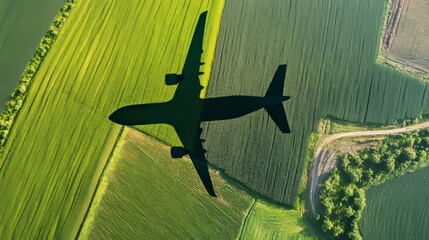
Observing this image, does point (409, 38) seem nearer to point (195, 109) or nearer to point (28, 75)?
point (195, 109)

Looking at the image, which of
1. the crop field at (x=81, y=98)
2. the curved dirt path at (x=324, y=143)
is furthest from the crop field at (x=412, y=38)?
the crop field at (x=81, y=98)

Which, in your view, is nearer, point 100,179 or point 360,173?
point 100,179

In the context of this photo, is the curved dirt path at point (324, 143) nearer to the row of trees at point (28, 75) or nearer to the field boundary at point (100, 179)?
the field boundary at point (100, 179)

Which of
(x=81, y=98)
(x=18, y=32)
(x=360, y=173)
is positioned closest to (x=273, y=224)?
(x=360, y=173)

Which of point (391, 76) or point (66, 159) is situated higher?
point (391, 76)

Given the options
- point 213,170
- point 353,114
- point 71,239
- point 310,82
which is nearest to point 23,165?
point 71,239

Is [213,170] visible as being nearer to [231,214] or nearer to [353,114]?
[231,214]

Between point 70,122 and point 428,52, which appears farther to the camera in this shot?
point 428,52
